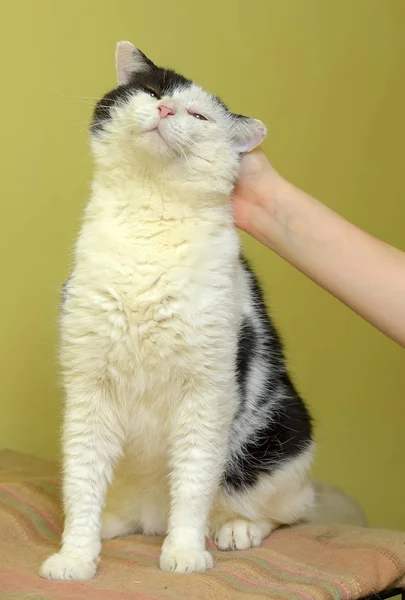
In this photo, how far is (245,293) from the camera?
1508 millimetres

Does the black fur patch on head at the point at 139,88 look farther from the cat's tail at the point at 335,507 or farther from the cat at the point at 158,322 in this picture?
the cat's tail at the point at 335,507

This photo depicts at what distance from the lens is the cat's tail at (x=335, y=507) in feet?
6.13

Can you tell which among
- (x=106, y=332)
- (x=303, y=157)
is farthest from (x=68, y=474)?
(x=303, y=157)

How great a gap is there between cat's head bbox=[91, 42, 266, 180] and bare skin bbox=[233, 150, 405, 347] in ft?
0.29

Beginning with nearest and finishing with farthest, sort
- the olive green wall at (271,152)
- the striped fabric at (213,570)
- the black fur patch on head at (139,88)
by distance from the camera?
the striped fabric at (213,570)
the black fur patch on head at (139,88)
the olive green wall at (271,152)

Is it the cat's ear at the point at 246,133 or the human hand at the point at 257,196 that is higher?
the cat's ear at the point at 246,133

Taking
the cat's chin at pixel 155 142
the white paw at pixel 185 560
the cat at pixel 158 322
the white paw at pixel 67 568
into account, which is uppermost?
the cat's chin at pixel 155 142

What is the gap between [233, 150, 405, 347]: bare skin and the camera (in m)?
1.34

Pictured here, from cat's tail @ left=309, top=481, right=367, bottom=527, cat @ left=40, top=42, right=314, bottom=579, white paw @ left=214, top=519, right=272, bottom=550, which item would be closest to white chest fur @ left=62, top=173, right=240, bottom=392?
cat @ left=40, top=42, right=314, bottom=579

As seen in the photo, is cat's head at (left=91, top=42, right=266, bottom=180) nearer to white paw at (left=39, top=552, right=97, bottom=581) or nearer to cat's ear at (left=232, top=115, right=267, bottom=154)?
cat's ear at (left=232, top=115, right=267, bottom=154)

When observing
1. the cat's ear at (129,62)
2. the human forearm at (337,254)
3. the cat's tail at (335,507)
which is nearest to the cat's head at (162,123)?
the cat's ear at (129,62)

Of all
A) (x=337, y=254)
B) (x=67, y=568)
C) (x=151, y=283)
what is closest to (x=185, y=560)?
(x=67, y=568)

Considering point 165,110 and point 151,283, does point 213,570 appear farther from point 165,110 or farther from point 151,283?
point 165,110

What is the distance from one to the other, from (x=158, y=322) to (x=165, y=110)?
1.13 ft
